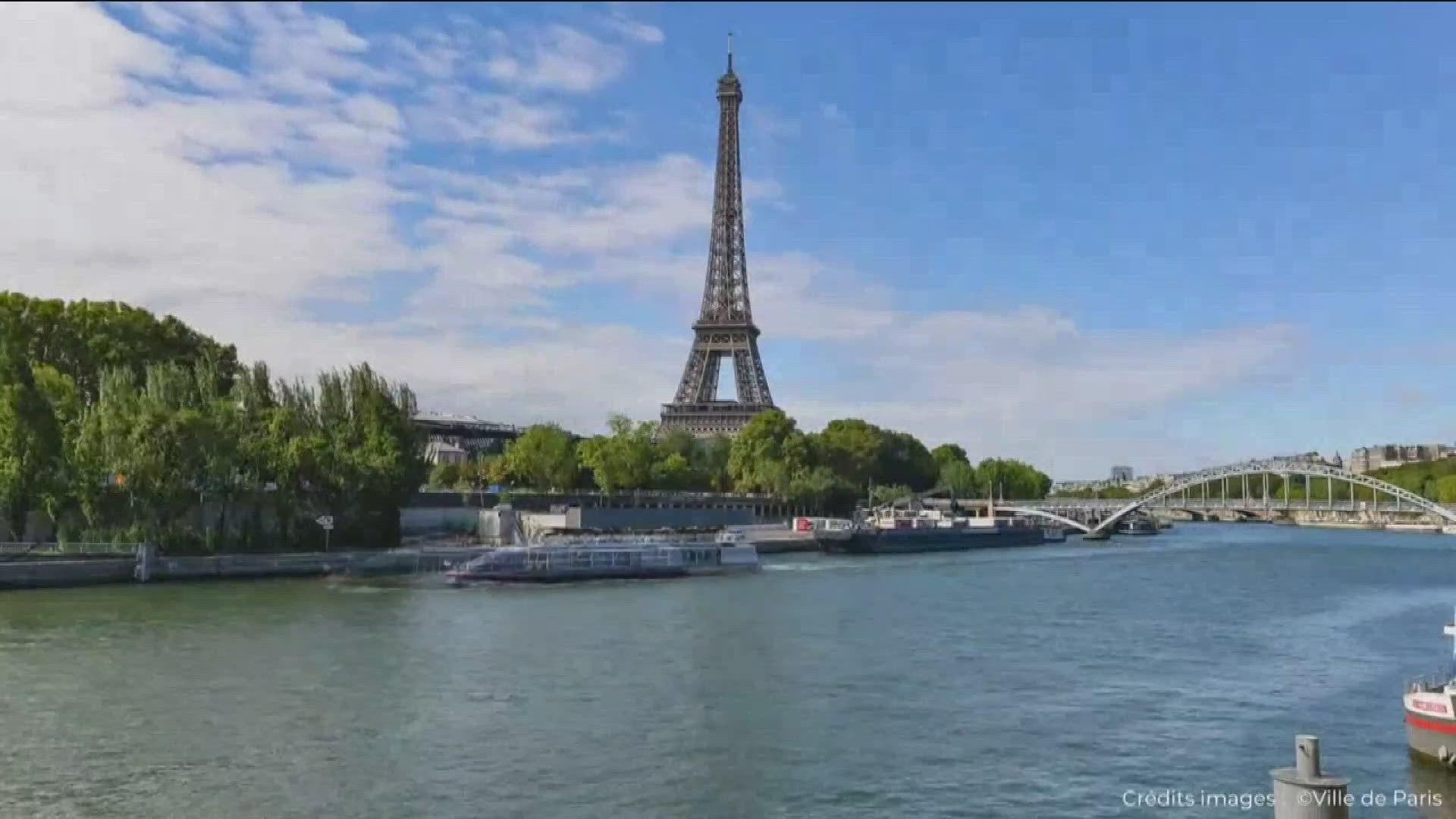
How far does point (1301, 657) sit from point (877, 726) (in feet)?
36.1

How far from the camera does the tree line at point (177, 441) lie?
38.2 meters

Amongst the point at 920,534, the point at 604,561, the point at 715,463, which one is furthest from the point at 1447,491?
the point at 604,561

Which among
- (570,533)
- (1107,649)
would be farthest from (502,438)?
(1107,649)

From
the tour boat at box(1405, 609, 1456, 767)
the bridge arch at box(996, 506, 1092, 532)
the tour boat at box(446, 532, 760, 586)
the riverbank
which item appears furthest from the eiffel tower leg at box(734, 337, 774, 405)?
the tour boat at box(1405, 609, 1456, 767)

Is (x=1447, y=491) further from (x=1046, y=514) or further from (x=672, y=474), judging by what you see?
(x=672, y=474)

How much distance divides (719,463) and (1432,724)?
224ft

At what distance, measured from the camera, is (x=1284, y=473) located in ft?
258

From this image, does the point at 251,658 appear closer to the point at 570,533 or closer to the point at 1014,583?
the point at 1014,583

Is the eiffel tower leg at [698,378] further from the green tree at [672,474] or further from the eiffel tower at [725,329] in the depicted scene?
the green tree at [672,474]

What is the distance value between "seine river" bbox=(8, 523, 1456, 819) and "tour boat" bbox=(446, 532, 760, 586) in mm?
3435

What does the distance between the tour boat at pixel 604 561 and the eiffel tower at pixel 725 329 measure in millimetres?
44080

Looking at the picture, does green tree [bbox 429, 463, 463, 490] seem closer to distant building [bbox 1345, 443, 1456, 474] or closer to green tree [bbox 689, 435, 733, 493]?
green tree [bbox 689, 435, 733, 493]

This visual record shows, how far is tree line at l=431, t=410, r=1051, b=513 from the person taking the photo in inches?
2724

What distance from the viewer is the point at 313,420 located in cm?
4466
